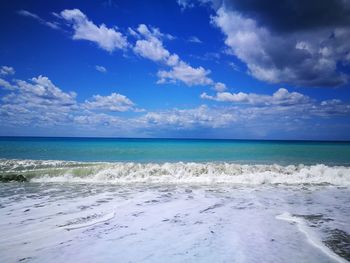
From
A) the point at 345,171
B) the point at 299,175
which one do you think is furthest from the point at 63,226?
the point at 345,171

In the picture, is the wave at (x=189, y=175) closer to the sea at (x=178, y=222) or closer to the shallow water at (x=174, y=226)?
the sea at (x=178, y=222)

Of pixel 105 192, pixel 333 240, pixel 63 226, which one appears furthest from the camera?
pixel 105 192

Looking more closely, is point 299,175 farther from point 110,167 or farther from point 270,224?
point 110,167

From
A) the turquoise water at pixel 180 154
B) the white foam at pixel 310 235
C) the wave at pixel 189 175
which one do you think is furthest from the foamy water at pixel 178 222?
the turquoise water at pixel 180 154

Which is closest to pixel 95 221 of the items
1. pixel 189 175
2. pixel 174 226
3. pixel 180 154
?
pixel 174 226

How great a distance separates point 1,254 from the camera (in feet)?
17.9

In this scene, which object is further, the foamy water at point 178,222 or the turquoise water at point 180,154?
the turquoise water at point 180,154

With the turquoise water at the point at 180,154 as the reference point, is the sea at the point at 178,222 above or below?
below

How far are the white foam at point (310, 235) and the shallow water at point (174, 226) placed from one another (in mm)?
19

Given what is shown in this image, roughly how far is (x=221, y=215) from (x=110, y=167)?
11865mm

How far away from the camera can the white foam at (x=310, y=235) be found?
17.1 feet

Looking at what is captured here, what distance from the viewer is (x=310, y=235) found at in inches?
252

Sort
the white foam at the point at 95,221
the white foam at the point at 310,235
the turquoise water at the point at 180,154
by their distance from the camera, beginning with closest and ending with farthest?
the white foam at the point at 310,235
the white foam at the point at 95,221
the turquoise water at the point at 180,154

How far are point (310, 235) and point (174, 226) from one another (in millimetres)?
3301
